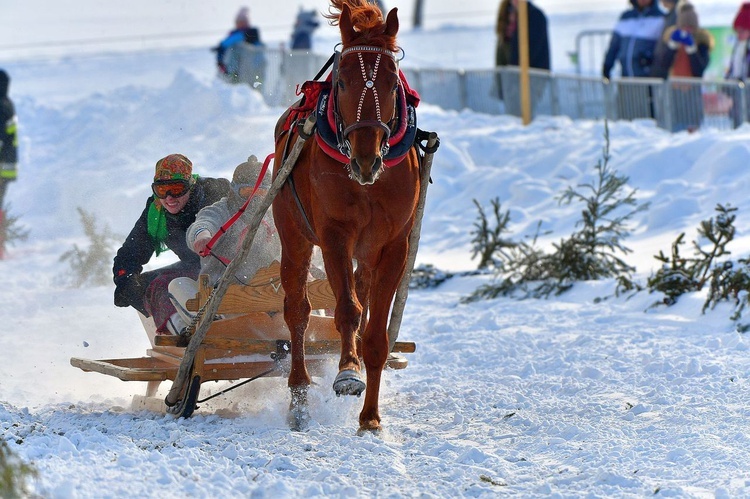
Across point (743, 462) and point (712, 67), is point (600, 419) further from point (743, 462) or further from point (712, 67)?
point (712, 67)

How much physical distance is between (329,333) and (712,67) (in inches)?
507

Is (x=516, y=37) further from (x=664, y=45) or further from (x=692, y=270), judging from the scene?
(x=692, y=270)

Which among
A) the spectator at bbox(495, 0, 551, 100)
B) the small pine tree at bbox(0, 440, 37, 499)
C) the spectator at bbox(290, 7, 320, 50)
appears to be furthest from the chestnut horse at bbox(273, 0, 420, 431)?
the spectator at bbox(290, 7, 320, 50)

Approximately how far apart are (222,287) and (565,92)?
37.7 feet

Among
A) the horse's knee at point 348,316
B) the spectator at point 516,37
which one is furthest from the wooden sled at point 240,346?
the spectator at point 516,37

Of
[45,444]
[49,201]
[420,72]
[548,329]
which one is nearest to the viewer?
[45,444]

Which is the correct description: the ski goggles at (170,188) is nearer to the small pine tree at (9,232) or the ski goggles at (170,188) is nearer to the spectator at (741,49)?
the small pine tree at (9,232)

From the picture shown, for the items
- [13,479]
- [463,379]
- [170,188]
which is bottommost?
[463,379]

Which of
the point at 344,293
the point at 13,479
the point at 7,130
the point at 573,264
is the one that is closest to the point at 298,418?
the point at 344,293

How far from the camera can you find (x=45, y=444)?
4852mm

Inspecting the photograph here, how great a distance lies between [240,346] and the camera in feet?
20.5

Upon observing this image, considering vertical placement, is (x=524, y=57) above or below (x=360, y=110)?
below

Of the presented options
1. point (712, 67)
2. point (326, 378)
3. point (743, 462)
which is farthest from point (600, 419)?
point (712, 67)

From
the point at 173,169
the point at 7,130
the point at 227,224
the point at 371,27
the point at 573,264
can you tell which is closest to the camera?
the point at 371,27
